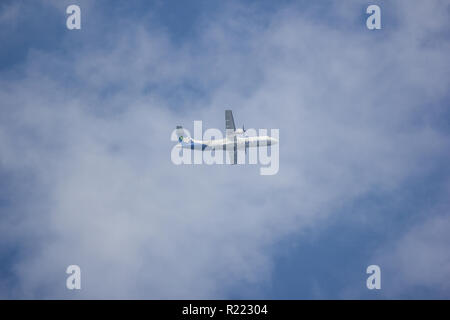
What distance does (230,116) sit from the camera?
110 meters

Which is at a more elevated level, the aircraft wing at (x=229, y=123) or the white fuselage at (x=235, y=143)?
the aircraft wing at (x=229, y=123)

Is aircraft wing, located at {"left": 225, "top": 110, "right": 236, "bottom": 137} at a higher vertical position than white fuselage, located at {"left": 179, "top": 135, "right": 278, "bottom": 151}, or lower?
higher
